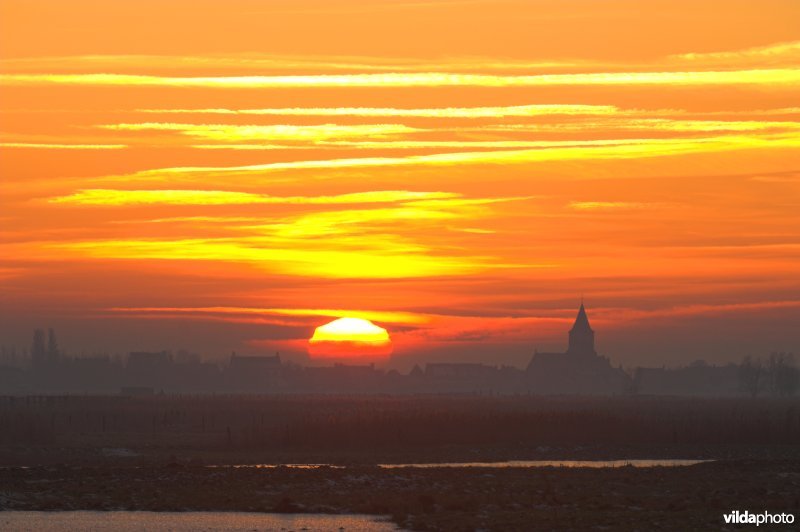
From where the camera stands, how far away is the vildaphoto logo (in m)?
40.6

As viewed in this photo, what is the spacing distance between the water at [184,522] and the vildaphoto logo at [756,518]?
10.5 meters

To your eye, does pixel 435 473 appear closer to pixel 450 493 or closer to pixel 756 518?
pixel 450 493

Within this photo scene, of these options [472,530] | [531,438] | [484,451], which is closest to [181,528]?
[472,530]

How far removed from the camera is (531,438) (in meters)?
Result: 93.1

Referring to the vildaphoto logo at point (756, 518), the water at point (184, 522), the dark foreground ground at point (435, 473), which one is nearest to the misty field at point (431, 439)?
the dark foreground ground at point (435, 473)

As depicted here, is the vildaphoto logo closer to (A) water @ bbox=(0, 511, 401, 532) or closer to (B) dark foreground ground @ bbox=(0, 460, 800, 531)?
(B) dark foreground ground @ bbox=(0, 460, 800, 531)

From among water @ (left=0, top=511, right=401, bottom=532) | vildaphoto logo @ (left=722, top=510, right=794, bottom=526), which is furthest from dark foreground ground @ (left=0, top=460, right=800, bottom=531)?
water @ (left=0, top=511, right=401, bottom=532)

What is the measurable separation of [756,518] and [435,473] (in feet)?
67.0

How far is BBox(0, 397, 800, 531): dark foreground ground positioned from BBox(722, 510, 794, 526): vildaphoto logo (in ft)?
1.58

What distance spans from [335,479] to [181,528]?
15.5 meters

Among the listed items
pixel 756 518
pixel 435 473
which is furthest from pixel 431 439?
pixel 756 518

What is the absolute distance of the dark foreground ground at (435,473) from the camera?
150ft

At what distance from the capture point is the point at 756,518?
4162 cm

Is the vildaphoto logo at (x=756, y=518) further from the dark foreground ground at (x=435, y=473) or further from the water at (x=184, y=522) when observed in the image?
the water at (x=184, y=522)
